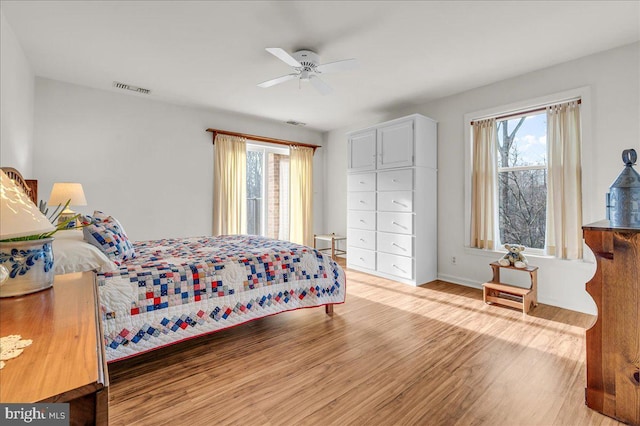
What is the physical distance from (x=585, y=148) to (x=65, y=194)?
18.0ft

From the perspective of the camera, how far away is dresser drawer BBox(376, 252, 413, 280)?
4176 millimetres

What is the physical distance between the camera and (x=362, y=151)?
4887 millimetres

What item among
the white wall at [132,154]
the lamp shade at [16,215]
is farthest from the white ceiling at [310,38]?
the lamp shade at [16,215]

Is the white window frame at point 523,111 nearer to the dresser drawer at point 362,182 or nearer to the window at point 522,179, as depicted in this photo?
the window at point 522,179

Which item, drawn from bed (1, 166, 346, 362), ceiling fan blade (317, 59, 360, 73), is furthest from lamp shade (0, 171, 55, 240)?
ceiling fan blade (317, 59, 360, 73)

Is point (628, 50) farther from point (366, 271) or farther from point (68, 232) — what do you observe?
point (68, 232)

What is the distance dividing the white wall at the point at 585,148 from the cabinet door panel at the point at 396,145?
57cm

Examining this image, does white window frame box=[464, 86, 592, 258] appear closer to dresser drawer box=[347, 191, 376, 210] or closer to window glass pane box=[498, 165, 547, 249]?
window glass pane box=[498, 165, 547, 249]

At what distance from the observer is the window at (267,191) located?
5.65 m

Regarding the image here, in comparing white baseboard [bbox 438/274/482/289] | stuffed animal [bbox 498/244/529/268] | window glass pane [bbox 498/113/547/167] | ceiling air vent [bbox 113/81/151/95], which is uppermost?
ceiling air vent [bbox 113/81/151/95]

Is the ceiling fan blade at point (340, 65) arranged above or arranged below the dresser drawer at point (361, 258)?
above

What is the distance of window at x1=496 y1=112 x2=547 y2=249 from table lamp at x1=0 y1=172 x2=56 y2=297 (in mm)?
4314

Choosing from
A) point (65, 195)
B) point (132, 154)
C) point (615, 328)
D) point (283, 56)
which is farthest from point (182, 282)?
point (132, 154)

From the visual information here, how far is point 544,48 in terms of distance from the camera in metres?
2.97
